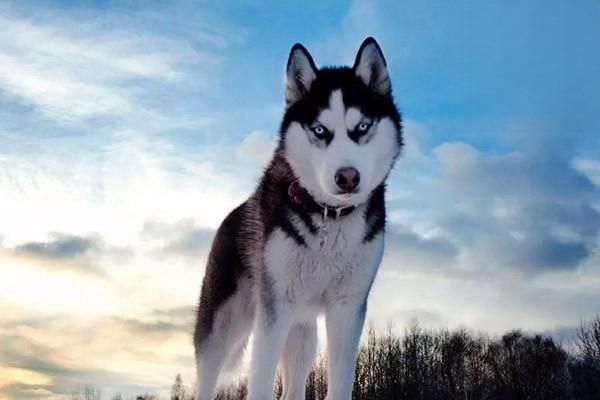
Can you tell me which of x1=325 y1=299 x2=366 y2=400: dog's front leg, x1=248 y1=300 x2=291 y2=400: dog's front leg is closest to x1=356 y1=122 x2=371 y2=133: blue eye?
x1=325 y1=299 x2=366 y2=400: dog's front leg

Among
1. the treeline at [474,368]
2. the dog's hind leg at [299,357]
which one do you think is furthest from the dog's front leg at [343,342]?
the treeline at [474,368]

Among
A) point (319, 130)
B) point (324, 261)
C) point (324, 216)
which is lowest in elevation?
point (324, 261)

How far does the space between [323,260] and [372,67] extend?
2378 mm

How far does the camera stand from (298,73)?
8.38 metres

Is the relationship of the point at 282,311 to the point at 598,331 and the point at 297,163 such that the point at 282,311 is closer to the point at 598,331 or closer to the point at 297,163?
the point at 297,163

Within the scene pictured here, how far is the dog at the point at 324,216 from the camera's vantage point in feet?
25.7

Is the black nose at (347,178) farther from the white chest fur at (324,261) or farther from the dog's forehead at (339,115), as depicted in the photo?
the white chest fur at (324,261)

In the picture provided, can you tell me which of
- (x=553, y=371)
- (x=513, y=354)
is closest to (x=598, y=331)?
(x=553, y=371)

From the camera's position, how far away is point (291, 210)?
8250 millimetres

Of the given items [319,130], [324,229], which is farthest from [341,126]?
[324,229]

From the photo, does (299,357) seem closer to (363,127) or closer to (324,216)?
(324,216)

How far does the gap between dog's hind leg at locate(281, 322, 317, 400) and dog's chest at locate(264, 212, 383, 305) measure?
65.7 inches

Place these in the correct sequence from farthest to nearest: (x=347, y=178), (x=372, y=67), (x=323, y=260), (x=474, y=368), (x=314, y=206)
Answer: (x=474, y=368) → (x=372, y=67) → (x=314, y=206) → (x=323, y=260) → (x=347, y=178)

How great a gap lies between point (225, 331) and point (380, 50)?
14.6 feet
